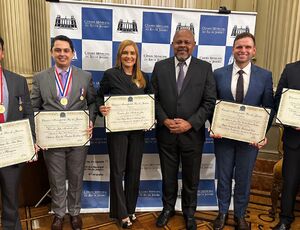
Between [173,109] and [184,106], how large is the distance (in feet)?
0.28

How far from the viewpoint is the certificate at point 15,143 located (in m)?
1.84

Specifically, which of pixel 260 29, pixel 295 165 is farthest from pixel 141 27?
pixel 295 165

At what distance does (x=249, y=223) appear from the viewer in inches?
103

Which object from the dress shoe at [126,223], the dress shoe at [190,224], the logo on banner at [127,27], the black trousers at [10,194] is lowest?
the dress shoe at [126,223]

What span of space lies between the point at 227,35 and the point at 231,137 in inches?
39.8

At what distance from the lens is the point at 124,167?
2373mm

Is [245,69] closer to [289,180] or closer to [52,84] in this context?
[289,180]

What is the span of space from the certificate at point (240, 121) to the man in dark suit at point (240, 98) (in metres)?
0.06

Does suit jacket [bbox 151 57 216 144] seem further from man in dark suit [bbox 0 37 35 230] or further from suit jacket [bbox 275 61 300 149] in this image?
man in dark suit [bbox 0 37 35 230]

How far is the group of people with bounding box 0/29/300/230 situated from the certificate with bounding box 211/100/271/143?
0.22ft

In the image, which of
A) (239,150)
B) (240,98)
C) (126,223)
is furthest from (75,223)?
(240,98)

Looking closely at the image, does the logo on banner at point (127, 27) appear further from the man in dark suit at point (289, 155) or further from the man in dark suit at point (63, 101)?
the man in dark suit at point (289, 155)

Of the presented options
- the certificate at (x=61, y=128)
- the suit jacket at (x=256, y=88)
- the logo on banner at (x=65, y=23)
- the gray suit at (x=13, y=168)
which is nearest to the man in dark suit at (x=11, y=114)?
the gray suit at (x=13, y=168)

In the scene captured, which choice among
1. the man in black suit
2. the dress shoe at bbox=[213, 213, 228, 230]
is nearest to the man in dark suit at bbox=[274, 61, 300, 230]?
the dress shoe at bbox=[213, 213, 228, 230]
